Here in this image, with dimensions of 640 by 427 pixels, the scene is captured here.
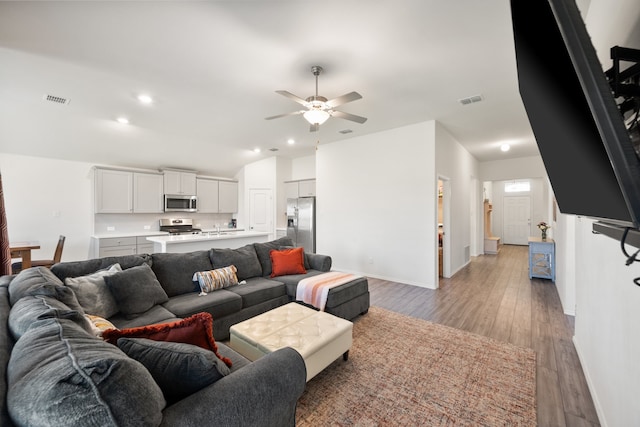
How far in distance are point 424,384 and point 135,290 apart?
2513mm

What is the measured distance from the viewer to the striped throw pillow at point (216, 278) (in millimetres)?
2897

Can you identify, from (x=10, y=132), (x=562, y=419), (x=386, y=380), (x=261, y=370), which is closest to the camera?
(x=261, y=370)

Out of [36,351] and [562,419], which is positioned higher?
[36,351]

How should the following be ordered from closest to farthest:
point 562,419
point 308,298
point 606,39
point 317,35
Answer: point 606,39 < point 562,419 < point 317,35 < point 308,298

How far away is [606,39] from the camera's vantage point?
159cm

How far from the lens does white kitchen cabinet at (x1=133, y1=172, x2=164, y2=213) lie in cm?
590

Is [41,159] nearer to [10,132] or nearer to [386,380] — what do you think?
[10,132]

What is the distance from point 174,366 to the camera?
1069 millimetres

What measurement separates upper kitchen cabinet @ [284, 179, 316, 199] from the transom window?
7781 millimetres

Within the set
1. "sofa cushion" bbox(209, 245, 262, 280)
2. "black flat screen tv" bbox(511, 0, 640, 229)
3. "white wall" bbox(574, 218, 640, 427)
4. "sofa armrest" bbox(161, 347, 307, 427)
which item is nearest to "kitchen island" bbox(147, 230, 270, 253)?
"sofa cushion" bbox(209, 245, 262, 280)

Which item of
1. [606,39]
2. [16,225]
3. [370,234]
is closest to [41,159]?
[16,225]

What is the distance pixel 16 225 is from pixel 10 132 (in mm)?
1616

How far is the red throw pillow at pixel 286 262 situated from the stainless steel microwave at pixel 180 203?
13.2ft

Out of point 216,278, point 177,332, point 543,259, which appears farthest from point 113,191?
point 543,259
